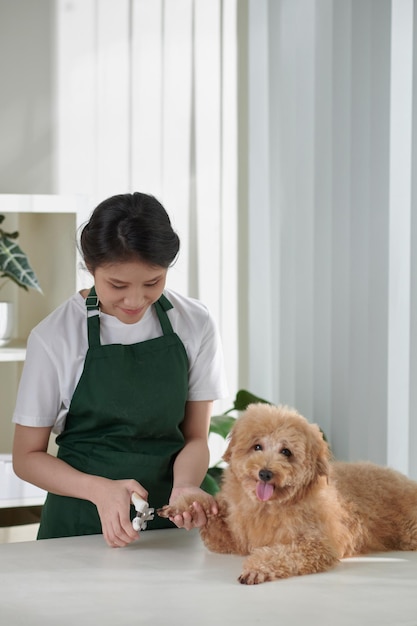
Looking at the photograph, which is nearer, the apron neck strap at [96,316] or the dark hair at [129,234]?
the dark hair at [129,234]

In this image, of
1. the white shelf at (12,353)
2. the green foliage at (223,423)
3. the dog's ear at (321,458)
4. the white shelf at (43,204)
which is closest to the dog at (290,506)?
the dog's ear at (321,458)

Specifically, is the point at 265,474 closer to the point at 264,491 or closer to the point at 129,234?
the point at 264,491

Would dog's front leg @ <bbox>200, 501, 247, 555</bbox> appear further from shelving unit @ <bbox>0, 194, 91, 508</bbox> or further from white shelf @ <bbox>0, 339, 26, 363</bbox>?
shelving unit @ <bbox>0, 194, 91, 508</bbox>

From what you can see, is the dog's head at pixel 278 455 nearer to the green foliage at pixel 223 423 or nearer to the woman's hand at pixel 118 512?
the woman's hand at pixel 118 512

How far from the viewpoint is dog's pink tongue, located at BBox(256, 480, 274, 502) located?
1249mm

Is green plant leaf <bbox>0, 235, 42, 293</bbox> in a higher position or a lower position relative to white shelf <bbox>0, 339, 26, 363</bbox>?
higher

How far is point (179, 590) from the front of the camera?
1185 mm

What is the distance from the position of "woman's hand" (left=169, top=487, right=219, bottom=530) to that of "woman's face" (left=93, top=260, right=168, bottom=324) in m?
0.34

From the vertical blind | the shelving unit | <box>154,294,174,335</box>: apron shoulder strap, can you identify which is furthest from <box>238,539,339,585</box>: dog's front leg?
the shelving unit

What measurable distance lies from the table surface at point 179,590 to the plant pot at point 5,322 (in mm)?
1425

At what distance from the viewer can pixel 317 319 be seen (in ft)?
8.50

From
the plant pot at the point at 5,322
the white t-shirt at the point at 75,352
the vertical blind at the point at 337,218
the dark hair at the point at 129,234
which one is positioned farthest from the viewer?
the plant pot at the point at 5,322

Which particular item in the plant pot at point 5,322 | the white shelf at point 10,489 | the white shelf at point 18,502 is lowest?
the white shelf at point 18,502

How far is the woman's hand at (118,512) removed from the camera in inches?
54.2
